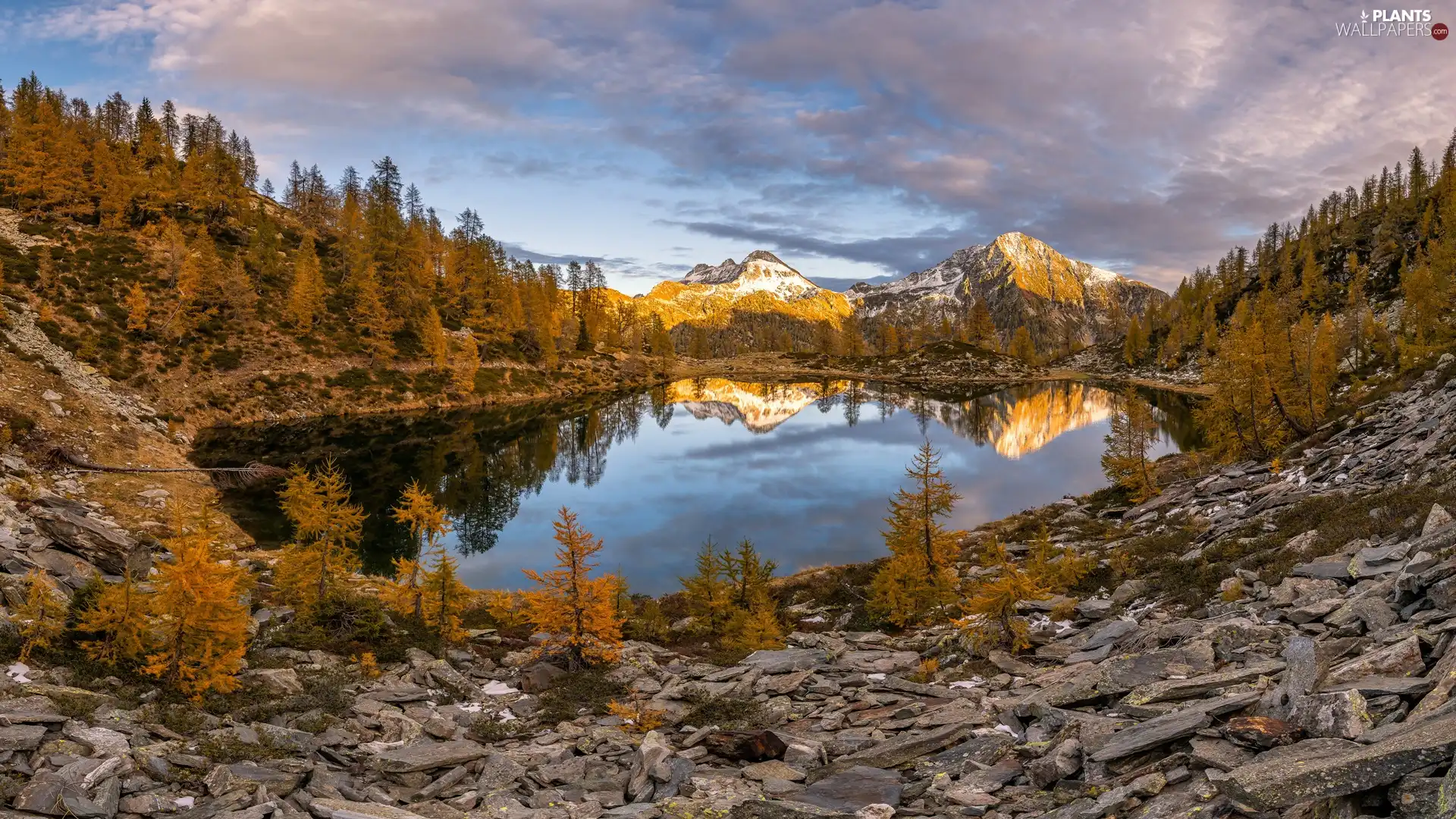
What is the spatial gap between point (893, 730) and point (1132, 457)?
3956cm

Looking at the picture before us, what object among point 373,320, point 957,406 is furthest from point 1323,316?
point 373,320

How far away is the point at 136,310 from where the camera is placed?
2795 inches

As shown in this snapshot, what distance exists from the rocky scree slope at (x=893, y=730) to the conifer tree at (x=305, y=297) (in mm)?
84326

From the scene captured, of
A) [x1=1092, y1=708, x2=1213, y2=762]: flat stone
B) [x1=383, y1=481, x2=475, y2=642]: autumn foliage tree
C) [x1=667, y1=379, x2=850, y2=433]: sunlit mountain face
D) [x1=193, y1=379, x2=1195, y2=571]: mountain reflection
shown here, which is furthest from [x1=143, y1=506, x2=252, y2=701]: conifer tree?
[x1=667, y1=379, x2=850, y2=433]: sunlit mountain face

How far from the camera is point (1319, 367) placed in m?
49.9

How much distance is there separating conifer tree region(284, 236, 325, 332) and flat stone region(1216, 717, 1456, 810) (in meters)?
105

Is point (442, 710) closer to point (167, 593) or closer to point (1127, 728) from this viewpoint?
point (167, 593)

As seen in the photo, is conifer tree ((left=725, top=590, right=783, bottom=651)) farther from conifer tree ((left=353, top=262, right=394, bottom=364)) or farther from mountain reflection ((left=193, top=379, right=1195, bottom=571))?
conifer tree ((left=353, top=262, right=394, bottom=364))

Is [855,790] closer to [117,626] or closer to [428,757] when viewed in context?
[428,757]

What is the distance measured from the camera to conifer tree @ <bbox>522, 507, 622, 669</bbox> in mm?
21594

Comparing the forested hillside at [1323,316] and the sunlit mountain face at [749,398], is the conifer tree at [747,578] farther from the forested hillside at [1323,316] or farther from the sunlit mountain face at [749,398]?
the sunlit mountain face at [749,398]

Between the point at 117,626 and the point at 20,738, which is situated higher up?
the point at 117,626

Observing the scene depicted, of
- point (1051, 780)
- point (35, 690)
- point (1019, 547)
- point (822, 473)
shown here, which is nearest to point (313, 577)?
point (35, 690)

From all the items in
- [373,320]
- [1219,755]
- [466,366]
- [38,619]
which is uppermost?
[373,320]
